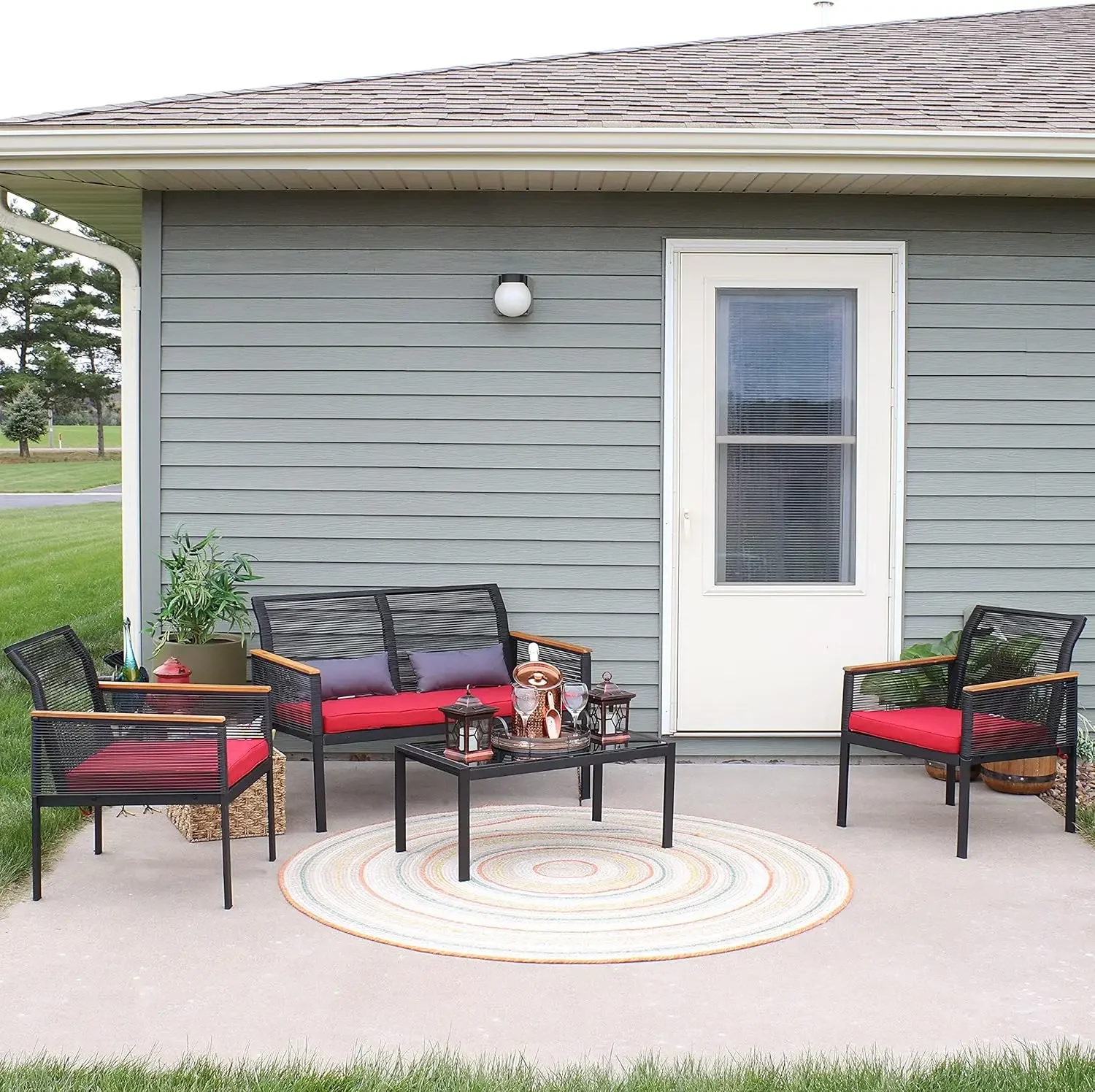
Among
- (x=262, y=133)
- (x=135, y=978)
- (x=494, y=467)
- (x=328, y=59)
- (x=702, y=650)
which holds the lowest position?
(x=135, y=978)

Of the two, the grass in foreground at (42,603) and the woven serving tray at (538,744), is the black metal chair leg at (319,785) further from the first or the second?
the grass in foreground at (42,603)

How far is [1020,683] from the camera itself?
4602 mm

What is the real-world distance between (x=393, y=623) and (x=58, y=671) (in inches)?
68.3

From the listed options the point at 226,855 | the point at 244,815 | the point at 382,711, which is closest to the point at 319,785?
the point at 244,815

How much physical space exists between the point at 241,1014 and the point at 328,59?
21338 mm

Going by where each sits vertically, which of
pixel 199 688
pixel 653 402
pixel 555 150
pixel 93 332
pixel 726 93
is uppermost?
pixel 93 332

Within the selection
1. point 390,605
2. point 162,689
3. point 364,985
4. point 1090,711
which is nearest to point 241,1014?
point 364,985

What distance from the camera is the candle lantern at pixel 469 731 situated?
4102mm

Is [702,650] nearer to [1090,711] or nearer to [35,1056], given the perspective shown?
[1090,711]

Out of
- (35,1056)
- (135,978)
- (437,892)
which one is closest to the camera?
(35,1056)

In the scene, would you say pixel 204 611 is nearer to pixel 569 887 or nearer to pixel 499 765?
pixel 499 765

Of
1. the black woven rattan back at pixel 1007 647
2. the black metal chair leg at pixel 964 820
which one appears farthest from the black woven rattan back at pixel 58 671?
the black woven rattan back at pixel 1007 647

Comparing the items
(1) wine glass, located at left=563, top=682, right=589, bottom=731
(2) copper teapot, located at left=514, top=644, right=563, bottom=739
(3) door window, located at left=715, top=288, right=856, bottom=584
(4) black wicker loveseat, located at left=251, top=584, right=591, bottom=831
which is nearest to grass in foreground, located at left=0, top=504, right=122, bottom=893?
(4) black wicker loveseat, located at left=251, top=584, right=591, bottom=831

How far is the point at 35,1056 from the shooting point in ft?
9.29
